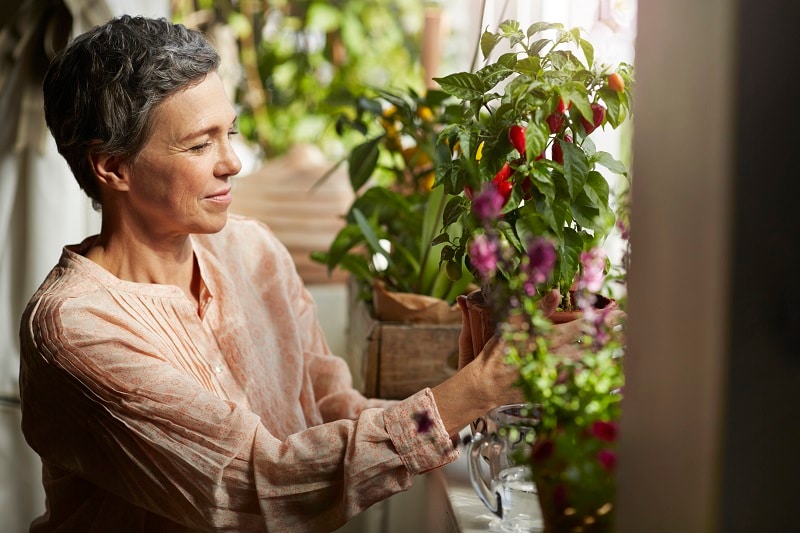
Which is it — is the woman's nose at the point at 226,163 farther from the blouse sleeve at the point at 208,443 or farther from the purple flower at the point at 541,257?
the purple flower at the point at 541,257

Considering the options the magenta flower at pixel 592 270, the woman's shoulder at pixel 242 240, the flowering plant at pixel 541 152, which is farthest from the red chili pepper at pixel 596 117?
the woman's shoulder at pixel 242 240

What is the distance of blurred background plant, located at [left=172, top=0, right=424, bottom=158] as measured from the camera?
132 inches

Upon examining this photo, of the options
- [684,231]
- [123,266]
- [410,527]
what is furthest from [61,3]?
[684,231]

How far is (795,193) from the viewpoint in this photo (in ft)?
2.06

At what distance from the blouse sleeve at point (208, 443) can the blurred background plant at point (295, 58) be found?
2.14 m

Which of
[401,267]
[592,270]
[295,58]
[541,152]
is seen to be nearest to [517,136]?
[541,152]

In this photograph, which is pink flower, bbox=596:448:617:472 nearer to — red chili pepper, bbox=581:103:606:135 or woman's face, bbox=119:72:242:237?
red chili pepper, bbox=581:103:606:135

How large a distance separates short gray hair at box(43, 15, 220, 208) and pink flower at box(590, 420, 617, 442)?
0.78m

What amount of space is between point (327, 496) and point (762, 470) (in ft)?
2.03

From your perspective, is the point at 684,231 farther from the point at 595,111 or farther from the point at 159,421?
the point at 159,421

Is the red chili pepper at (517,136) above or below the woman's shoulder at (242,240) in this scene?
above

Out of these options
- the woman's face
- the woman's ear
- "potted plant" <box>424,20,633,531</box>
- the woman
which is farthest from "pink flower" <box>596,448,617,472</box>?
the woman's ear

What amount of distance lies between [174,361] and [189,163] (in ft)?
0.90

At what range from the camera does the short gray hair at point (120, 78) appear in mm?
1269
